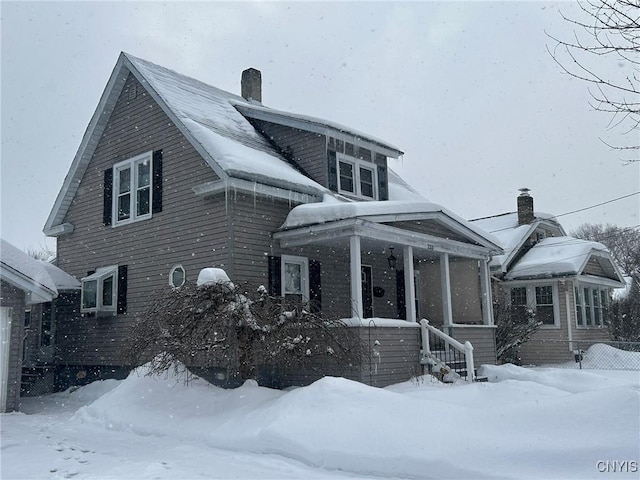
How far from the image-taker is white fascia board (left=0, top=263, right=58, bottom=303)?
11.5 m

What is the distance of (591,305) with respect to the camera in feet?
73.1

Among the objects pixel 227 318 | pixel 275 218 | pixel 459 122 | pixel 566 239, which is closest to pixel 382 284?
pixel 275 218

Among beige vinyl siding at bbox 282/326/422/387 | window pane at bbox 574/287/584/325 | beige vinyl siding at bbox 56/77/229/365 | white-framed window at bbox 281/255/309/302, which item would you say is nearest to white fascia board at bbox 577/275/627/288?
window pane at bbox 574/287/584/325

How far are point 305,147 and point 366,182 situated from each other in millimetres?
1890

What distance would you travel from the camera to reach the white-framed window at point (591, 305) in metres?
21.5

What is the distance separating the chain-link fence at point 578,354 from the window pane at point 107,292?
13.3 meters

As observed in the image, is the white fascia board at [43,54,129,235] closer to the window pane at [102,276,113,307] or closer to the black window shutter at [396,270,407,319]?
the window pane at [102,276,113,307]

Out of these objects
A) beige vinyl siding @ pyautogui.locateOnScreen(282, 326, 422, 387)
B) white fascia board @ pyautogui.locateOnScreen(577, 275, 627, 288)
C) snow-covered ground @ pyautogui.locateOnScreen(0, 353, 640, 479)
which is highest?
white fascia board @ pyautogui.locateOnScreen(577, 275, 627, 288)

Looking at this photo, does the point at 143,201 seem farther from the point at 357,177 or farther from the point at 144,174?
the point at 357,177

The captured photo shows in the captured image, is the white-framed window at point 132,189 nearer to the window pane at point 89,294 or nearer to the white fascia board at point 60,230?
the window pane at point 89,294

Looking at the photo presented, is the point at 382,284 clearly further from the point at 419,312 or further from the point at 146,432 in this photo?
the point at 146,432

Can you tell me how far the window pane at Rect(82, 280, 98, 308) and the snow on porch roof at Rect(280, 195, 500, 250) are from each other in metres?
5.16

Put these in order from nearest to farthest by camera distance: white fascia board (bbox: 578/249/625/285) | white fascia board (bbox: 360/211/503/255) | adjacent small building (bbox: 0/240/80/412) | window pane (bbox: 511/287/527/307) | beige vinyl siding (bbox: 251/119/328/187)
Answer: adjacent small building (bbox: 0/240/80/412) → white fascia board (bbox: 360/211/503/255) → beige vinyl siding (bbox: 251/119/328/187) → white fascia board (bbox: 578/249/625/285) → window pane (bbox: 511/287/527/307)

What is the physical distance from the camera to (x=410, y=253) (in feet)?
42.7
